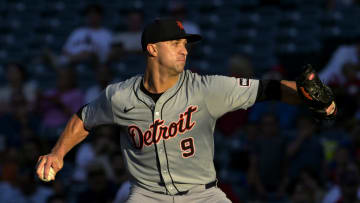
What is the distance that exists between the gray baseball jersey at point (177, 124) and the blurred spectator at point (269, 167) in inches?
111

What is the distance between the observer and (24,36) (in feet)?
38.9

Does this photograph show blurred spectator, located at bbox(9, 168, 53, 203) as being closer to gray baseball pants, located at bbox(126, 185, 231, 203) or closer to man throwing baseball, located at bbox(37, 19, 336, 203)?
man throwing baseball, located at bbox(37, 19, 336, 203)

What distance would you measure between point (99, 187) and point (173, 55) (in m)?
3.15

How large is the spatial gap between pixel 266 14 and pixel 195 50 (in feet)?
4.42

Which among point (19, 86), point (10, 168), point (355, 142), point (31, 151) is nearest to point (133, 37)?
point (19, 86)

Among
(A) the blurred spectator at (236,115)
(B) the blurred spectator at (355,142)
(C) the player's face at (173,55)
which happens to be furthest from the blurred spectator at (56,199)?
(C) the player's face at (173,55)

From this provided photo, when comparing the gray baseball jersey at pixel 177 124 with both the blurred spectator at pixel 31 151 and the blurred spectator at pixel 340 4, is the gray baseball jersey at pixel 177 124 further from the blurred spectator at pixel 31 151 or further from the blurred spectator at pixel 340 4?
the blurred spectator at pixel 340 4

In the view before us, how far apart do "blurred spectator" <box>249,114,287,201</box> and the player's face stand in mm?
3044

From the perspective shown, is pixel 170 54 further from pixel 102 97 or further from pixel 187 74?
pixel 102 97

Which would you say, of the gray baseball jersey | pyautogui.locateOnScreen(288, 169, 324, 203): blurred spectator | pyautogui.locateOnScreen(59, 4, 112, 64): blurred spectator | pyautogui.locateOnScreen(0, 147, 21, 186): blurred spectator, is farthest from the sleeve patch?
pyautogui.locateOnScreen(59, 4, 112, 64): blurred spectator

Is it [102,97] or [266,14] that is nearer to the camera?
[102,97]

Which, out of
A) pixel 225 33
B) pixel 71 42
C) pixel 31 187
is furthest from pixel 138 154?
pixel 225 33

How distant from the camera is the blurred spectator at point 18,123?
9031mm

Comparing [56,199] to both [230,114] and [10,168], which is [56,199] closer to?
[10,168]
